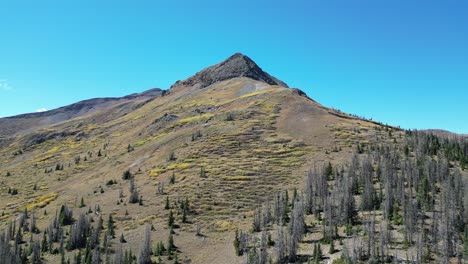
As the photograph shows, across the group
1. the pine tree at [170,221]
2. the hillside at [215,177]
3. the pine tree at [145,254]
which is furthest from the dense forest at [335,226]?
the hillside at [215,177]

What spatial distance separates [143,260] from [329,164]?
5243 centimetres

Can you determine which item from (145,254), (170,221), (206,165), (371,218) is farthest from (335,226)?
(206,165)

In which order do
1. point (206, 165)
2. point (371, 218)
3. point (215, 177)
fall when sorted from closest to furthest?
point (371, 218), point (215, 177), point (206, 165)

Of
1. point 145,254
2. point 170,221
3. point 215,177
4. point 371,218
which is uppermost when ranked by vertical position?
point 215,177

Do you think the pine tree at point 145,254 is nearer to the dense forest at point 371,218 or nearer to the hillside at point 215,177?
the hillside at point 215,177

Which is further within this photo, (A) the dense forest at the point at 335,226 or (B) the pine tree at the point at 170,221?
(B) the pine tree at the point at 170,221

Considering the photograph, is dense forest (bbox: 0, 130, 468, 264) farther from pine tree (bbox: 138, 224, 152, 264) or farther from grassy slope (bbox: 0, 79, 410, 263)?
grassy slope (bbox: 0, 79, 410, 263)

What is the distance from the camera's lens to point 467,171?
96188 mm

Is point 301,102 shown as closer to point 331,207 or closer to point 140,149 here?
point 140,149

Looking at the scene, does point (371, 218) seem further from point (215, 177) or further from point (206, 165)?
point (206, 165)

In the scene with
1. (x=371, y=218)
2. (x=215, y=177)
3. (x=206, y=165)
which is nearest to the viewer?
Result: (x=371, y=218)

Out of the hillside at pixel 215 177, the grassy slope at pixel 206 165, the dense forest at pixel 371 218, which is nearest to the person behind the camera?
the dense forest at pixel 371 218

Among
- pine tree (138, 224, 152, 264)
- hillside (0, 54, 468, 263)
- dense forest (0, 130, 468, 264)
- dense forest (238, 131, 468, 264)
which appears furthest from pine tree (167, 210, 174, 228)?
dense forest (238, 131, 468, 264)

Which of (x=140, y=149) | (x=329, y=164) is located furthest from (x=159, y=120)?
(x=329, y=164)
